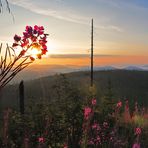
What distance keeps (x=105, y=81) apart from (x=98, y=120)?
38.9m

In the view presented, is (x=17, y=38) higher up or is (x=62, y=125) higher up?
(x=17, y=38)

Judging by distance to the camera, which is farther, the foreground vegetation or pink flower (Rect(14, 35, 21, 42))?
the foreground vegetation

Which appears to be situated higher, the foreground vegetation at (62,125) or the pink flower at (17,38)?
the pink flower at (17,38)

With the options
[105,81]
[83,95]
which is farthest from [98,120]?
[105,81]

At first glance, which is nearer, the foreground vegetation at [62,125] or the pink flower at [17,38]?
the pink flower at [17,38]

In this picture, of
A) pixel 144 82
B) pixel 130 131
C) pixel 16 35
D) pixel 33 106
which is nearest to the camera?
pixel 16 35

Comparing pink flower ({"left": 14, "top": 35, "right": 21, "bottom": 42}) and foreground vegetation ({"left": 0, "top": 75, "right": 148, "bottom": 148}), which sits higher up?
pink flower ({"left": 14, "top": 35, "right": 21, "bottom": 42})

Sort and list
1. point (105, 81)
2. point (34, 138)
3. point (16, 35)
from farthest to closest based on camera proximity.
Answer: point (105, 81), point (34, 138), point (16, 35)

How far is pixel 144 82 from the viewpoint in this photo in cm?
5828

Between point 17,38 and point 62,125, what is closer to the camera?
point 17,38

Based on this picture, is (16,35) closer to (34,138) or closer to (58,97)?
(34,138)

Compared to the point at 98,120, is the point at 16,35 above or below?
above

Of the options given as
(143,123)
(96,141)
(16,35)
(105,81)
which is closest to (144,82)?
(105,81)

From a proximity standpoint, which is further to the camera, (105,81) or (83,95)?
(105,81)
